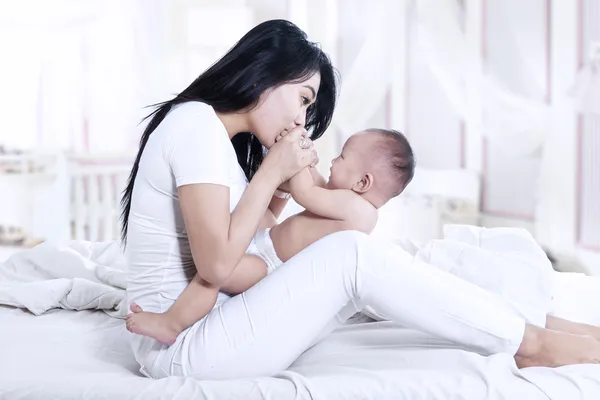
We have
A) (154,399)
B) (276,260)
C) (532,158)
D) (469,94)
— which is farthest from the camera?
(469,94)

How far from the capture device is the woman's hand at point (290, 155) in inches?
56.6

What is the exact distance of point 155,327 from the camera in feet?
4.51

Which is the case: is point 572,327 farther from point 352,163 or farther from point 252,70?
point 252,70

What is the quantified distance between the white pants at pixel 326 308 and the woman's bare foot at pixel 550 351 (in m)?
0.06

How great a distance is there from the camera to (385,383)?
1291mm

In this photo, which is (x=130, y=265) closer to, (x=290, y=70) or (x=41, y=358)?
(x=41, y=358)

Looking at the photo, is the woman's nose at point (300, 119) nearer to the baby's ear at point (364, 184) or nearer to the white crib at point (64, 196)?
the baby's ear at point (364, 184)

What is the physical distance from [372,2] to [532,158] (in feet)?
4.54

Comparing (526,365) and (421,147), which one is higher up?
(421,147)

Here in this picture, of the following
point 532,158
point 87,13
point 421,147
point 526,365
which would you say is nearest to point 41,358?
point 526,365

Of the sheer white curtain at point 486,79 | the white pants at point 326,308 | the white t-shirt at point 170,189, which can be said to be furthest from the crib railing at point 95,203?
the white pants at point 326,308

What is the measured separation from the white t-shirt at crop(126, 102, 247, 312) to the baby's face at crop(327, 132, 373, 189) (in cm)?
31

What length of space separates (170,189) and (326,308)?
391mm

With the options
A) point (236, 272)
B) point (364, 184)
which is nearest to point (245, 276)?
point (236, 272)
